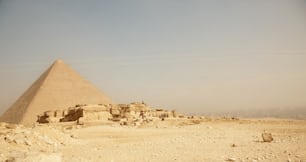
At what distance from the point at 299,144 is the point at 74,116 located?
20.0 meters

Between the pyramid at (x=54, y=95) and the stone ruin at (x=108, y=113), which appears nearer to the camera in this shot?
the stone ruin at (x=108, y=113)

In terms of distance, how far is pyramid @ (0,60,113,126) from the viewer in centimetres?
3555

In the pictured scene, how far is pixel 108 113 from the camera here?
2448 cm

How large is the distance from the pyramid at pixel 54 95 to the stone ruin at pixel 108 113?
8606 mm

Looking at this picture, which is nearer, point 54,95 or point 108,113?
point 108,113

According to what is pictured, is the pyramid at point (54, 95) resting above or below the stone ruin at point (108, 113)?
above

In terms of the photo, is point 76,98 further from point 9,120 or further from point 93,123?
point 93,123

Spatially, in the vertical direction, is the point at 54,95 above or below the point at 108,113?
above

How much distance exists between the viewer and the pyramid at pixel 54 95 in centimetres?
3555

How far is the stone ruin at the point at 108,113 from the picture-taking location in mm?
23109

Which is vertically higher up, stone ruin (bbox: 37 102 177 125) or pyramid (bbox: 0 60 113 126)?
pyramid (bbox: 0 60 113 126)

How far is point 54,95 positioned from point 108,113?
1601 cm

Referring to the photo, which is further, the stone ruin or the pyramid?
Answer: the pyramid

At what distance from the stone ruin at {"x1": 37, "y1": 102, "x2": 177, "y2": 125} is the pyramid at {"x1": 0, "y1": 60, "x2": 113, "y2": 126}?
8.61 m
